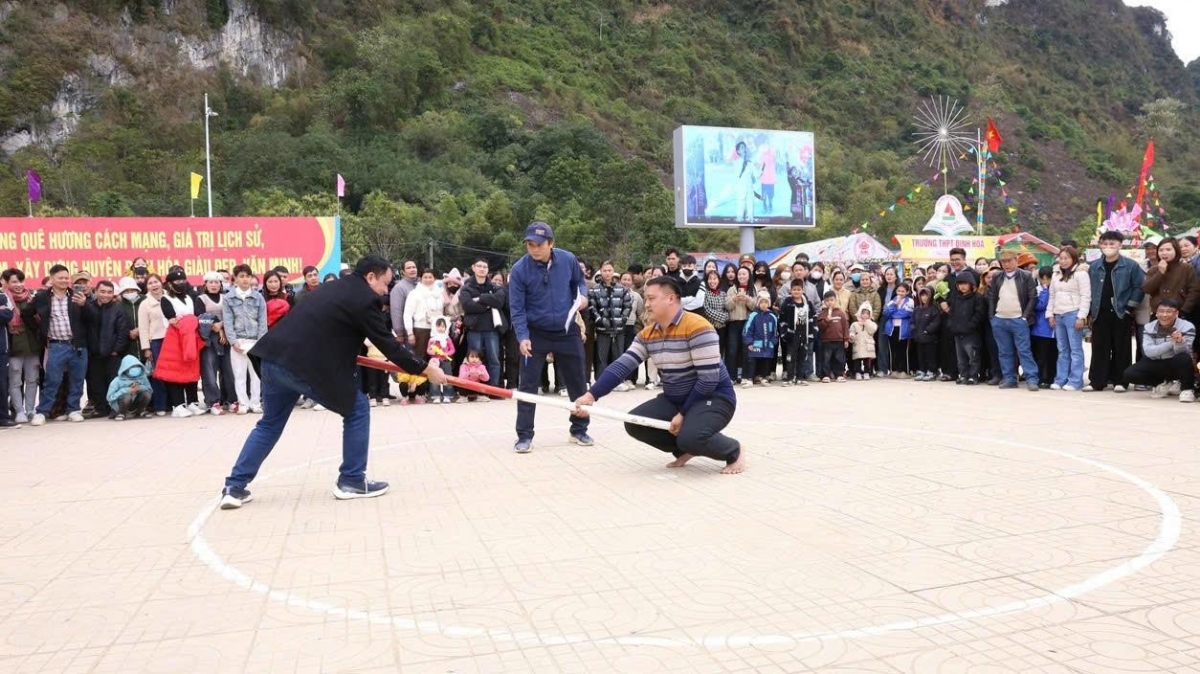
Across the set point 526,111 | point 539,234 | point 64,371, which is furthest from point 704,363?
point 526,111

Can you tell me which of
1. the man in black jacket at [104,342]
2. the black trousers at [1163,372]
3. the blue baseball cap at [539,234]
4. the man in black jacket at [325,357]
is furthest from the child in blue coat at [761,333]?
the man in black jacket at [104,342]

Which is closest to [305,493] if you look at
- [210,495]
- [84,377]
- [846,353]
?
[210,495]

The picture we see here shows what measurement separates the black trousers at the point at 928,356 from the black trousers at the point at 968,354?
60cm

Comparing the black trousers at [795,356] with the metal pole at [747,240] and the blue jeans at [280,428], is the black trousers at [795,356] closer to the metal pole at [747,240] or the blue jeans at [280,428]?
the blue jeans at [280,428]

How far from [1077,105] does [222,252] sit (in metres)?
127

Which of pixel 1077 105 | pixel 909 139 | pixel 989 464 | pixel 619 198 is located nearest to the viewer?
pixel 989 464

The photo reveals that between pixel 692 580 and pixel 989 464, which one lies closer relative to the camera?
pixel 692 580

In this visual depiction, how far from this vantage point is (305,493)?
625 centimetres

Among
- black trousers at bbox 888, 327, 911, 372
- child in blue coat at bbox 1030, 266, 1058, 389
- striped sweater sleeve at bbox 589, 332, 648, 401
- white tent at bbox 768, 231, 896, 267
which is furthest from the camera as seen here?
white tent at bbox 768, 231, 896, 267

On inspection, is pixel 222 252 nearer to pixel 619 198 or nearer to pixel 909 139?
pixel 619 198

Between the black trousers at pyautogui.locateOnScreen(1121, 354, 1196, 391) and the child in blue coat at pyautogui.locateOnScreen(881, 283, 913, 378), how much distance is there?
357 cm

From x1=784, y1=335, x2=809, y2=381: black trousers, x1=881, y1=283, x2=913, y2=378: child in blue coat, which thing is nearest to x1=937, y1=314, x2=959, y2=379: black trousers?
x1=881, y1=283, x2=913, y2=378: child in blue coat

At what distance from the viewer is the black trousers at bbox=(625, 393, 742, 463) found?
21.0 ft

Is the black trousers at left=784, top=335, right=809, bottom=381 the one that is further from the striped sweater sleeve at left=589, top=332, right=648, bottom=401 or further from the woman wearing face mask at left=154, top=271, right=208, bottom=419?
the woman wearing face mask at left=154, top=271, right=208, bottom=419
